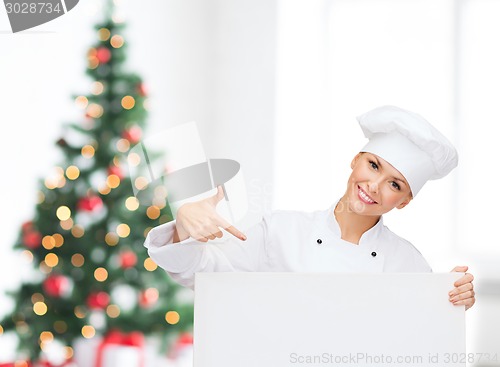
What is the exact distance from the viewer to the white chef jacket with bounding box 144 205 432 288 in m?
1.57

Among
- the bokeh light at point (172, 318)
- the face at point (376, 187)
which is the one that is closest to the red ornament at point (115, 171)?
the bokeh light at point (172, 318)

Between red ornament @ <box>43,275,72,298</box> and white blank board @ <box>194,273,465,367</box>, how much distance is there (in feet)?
5.29

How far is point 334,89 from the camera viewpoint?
3898 mm

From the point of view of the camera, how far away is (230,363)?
132 centimetres

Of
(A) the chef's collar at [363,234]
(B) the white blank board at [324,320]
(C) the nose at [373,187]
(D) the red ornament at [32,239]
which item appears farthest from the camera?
(D) the red ornament at [32,239]

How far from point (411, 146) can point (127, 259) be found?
161 centimetres

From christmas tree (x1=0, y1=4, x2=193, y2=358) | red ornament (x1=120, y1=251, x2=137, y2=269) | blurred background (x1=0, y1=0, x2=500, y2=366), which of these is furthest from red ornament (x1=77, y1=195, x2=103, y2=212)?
blurred background (x1=0, y1=0, x2=500, y2=366)

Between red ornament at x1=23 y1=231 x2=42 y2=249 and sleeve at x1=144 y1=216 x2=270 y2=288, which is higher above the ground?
sleeve at x1=144 y1=216 x2=270 y2=288

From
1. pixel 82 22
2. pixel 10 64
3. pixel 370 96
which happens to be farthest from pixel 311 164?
pixel 10 64

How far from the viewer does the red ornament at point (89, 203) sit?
2.82 m

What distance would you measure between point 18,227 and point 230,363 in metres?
1.83

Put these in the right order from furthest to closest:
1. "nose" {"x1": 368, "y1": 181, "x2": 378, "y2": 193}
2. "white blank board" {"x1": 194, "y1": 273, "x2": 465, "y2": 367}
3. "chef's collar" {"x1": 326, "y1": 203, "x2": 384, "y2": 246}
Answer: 1. "chef's collar" {"x1": 326, "y1": 203, "x2": 384, "y2": 246}
2. "nose" {"x1": 368, "y1": 181, "x2": 378, "y2": 193}
3. "white blank board" {"x1": 194, "y1": 273, "x2": 465, "y2": 367}

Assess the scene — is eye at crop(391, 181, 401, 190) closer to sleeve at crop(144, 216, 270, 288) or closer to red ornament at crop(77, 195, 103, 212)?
sleeve at crop(144, 216, 270, 288)

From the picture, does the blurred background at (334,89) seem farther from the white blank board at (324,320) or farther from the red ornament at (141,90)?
the white blank board at (324,320)
